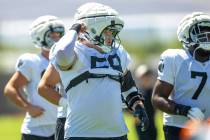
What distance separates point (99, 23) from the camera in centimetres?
821

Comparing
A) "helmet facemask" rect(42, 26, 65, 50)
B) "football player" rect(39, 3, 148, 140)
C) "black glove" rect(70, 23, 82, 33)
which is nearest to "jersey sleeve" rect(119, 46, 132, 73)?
"football player" rect(39, 3, 148, 140)

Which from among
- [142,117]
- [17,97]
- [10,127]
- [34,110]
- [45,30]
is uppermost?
[45,30]

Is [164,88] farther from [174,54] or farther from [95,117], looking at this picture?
[95,117]

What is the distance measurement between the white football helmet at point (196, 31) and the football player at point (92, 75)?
0.81 m

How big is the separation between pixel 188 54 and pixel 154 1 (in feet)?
215

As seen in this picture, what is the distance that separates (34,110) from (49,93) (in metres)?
1.80

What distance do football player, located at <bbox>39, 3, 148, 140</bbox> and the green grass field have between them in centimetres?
1007

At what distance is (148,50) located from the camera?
38.7m

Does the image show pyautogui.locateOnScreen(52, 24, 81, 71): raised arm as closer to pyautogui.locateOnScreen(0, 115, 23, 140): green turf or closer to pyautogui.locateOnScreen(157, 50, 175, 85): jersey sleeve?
pyautogui.locateOnScreen(157, 50, 175, 85): jersey sleeve

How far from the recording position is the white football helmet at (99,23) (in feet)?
26.9

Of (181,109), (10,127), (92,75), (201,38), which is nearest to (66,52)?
(92,75)

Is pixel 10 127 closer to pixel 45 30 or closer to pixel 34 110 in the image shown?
pixel 45 30

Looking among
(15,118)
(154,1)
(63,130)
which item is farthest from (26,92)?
(154,1)

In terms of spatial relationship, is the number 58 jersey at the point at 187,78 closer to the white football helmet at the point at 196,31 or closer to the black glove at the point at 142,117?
the white football helmet at the point at 196,31
